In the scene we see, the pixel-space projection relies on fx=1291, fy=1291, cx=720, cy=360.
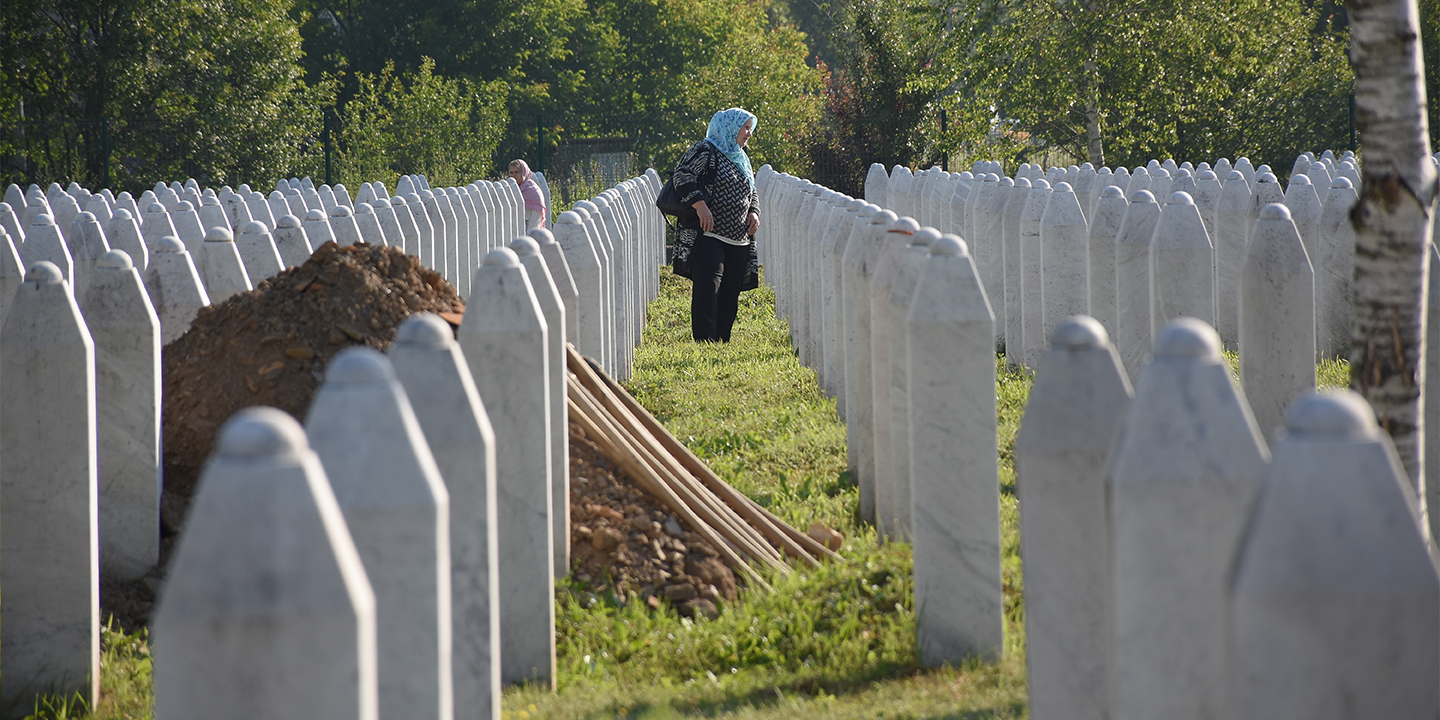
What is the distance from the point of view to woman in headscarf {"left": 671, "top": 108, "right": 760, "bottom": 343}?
11555 mm

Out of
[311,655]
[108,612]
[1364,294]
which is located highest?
[1364,294]

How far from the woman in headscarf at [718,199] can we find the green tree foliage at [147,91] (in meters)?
19.3

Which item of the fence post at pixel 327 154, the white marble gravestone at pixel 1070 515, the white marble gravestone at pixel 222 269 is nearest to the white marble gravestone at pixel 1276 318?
the white marble gravestone at pixel 1070 515

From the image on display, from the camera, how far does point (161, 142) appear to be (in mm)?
28969

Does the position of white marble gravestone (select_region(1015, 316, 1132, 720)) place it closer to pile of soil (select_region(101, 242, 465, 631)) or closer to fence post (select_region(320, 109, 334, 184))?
pile of soil (select_region(101, 242, 465, 631))

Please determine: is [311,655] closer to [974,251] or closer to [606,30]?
[974,251]

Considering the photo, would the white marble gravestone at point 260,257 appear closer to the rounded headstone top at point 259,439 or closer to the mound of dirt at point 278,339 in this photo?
the mound of dirt at point 278,339

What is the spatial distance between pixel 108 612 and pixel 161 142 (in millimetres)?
27120

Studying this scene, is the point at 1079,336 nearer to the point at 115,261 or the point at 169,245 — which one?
the point at 115,261

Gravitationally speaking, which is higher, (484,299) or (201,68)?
(201,68)

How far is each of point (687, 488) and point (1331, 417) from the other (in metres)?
3.66

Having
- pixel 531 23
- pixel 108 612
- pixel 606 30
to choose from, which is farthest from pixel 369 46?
pixel 108 612

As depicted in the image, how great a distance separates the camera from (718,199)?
11.6m

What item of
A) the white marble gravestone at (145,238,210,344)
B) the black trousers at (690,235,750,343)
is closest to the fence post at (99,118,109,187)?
the black trousers at (690,235,750,343)
